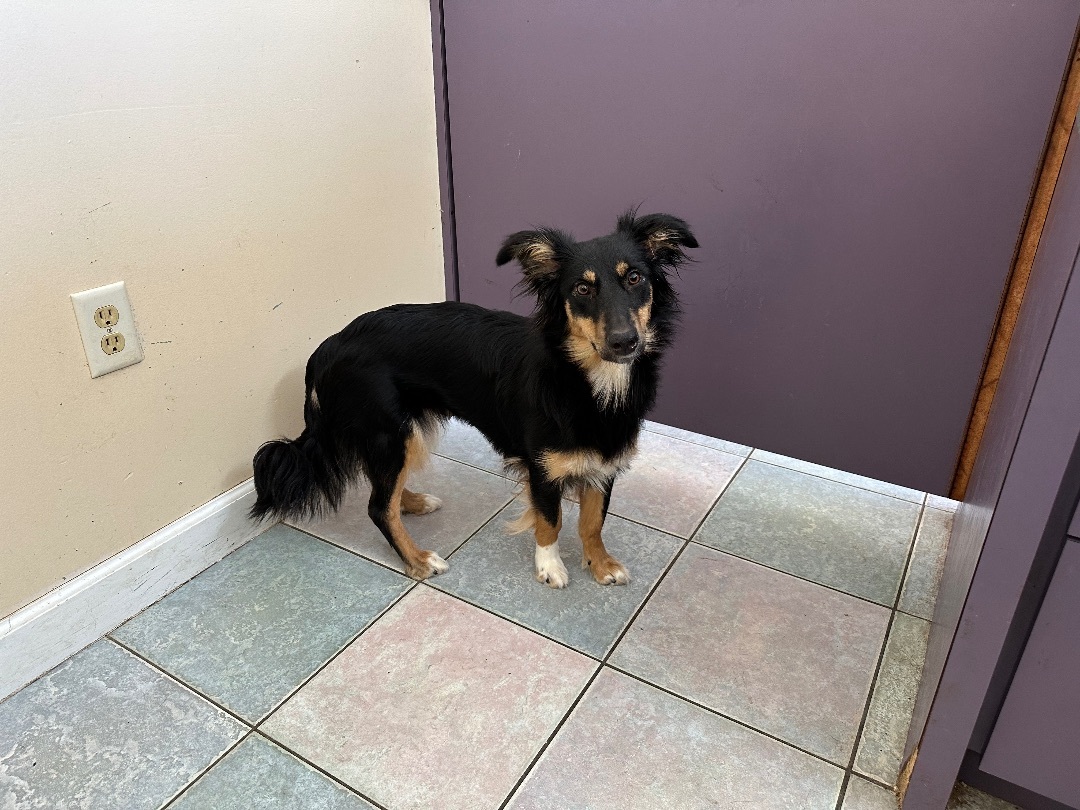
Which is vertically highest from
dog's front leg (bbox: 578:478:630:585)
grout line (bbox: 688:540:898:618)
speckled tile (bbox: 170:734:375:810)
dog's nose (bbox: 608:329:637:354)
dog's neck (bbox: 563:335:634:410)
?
dog's nose (bbox: 608:329:637:354)

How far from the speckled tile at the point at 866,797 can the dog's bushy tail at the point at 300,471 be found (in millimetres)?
1254

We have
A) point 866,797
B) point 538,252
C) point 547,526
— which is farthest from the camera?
point 547,526

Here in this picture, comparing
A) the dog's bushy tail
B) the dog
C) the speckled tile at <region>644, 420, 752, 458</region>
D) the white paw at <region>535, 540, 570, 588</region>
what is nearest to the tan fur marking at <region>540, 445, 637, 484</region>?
the dog

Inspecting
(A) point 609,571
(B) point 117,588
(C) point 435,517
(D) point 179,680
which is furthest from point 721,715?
(B) point 117,588

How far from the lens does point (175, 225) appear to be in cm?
148

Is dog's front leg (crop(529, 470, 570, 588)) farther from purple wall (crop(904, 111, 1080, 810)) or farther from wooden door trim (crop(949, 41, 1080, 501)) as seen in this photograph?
wooden door trim (crop(949, 41, 1080, 501))

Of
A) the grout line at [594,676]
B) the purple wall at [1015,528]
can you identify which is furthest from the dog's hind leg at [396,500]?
the purple wall at [1015,528]

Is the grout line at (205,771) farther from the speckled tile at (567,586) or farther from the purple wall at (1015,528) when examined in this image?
the purple wall at (1015,528)

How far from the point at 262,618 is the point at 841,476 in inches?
64.5

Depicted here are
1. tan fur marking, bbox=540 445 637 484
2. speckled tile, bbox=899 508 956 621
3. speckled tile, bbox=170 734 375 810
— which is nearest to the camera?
speckled tile, bbox=170 734 375 810

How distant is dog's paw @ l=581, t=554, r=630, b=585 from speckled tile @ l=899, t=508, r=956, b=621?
25.1 inches

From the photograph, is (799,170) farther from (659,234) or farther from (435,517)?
(435,517)

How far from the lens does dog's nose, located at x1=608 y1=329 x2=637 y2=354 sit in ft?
4.18

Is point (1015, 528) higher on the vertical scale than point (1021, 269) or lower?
lower
